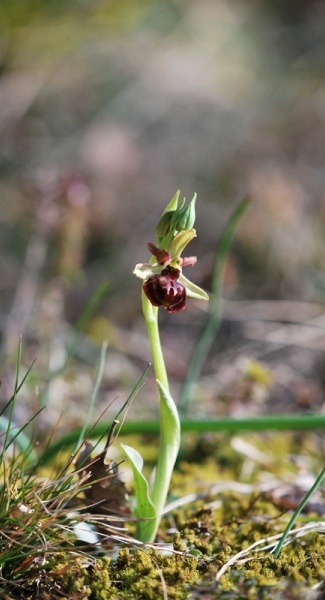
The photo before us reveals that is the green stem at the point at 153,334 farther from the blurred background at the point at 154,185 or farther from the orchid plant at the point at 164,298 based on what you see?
the blurred background at the point at 154,185

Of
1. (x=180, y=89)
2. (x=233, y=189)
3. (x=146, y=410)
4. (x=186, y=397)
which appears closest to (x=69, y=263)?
(x=146, y=410)

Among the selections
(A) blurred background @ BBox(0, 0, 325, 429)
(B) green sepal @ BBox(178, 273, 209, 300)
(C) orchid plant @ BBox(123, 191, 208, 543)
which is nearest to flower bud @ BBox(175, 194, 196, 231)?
(C) orchid plant @ BBox(123, 191, 208, 543)

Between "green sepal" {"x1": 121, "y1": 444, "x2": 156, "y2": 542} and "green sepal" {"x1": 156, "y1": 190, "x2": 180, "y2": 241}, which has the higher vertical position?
"green sepal" {"x1": 156, "y1": 190, "x2": 180, "y2": 241}

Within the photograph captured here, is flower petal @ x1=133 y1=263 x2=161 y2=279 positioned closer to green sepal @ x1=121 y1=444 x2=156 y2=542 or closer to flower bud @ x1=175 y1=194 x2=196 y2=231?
flower bud @ x1=175 y1=194 x2=196 y2=231

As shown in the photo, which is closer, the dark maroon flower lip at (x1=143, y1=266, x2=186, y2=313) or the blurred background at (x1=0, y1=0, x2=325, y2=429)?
the dark maroon flower lip at (x1=143, y1=266, x2=186, y2=313)

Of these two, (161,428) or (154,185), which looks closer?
(161,428)

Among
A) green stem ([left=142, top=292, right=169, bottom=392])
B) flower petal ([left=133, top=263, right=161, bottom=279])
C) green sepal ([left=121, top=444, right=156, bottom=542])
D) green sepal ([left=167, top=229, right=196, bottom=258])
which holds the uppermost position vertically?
green sepal ([left=167, top=229, right=196, bottom=258])

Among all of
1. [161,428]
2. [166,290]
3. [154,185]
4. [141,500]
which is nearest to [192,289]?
[166,290]

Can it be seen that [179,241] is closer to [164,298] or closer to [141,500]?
[164,298]
